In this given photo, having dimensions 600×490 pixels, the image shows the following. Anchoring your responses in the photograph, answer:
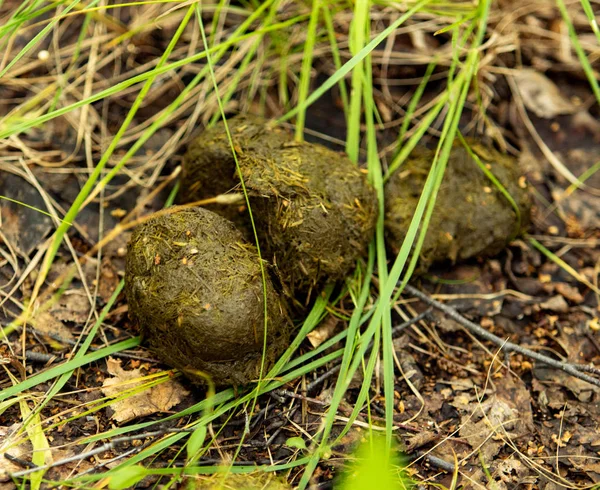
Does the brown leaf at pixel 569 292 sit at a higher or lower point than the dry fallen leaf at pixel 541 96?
lower

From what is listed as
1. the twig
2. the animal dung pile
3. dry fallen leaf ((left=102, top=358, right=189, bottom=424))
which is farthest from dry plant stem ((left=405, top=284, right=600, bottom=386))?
the twig

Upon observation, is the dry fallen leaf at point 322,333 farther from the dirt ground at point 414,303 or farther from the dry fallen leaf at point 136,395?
the dry fallen leaf at point 136,395

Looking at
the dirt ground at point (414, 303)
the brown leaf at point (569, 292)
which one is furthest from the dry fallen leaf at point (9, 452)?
the brown leaf at point (569, 292)

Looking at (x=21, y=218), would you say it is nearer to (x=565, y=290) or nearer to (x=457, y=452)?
(x=457, y=452)

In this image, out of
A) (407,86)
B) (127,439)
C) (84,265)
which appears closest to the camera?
(127,439)

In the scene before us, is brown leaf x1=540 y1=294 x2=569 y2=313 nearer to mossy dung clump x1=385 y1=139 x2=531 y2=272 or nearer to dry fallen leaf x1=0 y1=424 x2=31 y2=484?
mossy dung clump x1=385 y1=139 x2=531 y2=272

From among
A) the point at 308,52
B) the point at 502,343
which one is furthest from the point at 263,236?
the point at 502,343

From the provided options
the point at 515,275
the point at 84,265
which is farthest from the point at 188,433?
the point at 515,275
